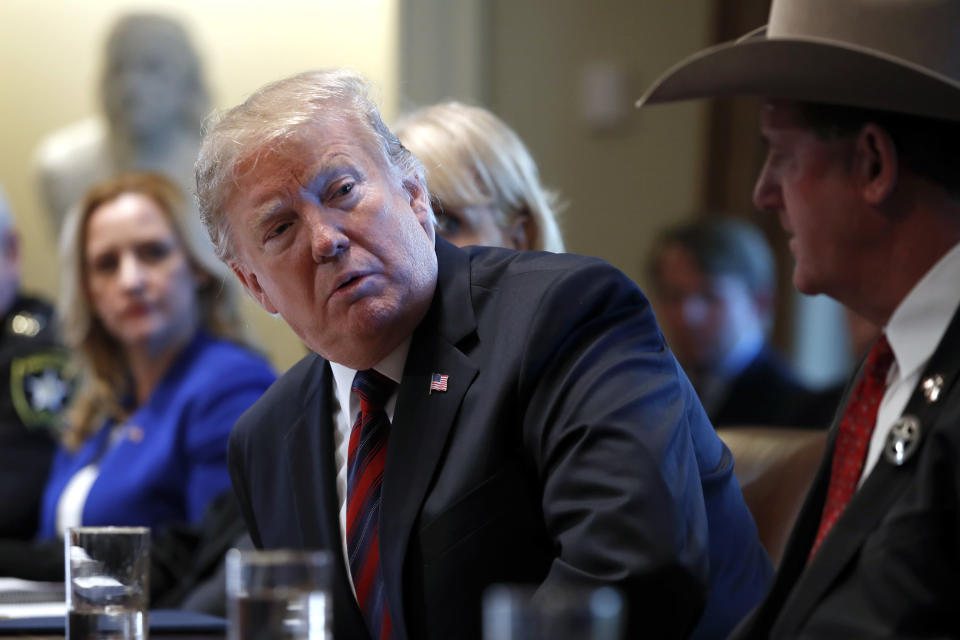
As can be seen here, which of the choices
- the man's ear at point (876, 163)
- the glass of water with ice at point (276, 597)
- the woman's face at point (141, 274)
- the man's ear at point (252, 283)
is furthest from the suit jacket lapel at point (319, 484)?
the woman's face at point (141, 274)

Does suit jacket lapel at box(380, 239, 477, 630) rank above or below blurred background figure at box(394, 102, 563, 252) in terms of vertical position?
below

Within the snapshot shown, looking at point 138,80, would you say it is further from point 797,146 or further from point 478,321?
point 797,146

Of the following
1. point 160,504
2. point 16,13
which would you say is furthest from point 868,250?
point 16,13

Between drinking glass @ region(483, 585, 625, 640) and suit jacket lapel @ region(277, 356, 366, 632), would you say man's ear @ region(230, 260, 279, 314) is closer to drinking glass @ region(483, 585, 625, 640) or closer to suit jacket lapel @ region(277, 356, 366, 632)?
suit jacket lapel @ region(277, 356, 366, 632)

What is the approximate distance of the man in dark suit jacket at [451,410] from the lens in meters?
1.54

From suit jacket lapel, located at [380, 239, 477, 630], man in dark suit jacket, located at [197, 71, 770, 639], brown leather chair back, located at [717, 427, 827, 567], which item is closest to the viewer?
man in dark suit jacket, located at [197, 71, 770, 639]

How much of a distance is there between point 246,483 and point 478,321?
1.58 feet

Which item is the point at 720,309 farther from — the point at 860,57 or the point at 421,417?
the point at 860,57

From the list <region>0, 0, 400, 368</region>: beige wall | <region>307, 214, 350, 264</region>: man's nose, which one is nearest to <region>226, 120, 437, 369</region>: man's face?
<region>307, 214, 350, 264</region>: man's nose

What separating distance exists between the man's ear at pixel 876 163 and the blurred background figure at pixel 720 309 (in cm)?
333

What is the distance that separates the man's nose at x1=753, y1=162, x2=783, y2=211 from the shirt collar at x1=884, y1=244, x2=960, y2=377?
223mm

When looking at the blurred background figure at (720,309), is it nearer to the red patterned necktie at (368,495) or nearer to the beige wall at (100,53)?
the beige wall at (100,53)

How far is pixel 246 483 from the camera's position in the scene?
2.02 metres

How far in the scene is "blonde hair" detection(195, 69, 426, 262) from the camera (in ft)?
5.85
